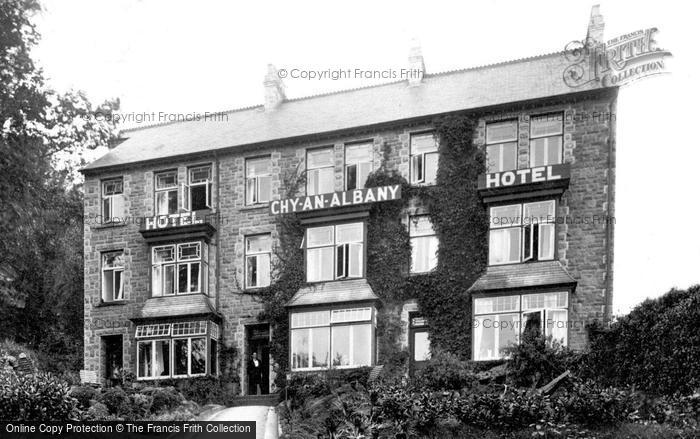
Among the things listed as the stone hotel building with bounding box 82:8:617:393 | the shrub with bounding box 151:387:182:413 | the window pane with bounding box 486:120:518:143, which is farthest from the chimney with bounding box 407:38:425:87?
the shrub with bounding box 151:387:182:413

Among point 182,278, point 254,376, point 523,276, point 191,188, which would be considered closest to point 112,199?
point 191,188

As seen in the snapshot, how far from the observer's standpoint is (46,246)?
1415 inches

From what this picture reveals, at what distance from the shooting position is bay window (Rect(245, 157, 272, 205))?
1148 inches

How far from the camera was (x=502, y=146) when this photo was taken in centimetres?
2619

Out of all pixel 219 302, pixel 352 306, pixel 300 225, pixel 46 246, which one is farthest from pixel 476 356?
pixel 46 246

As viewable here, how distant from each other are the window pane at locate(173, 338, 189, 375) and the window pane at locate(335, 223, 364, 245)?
6.65 meters

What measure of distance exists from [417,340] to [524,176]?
6312mm

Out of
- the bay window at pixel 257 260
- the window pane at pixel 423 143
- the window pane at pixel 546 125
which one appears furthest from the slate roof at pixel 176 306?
the window pane at pixel 546 125

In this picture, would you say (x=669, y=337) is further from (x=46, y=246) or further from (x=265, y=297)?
(x=46, y=246)

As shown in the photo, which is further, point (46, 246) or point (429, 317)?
point (46, 246)

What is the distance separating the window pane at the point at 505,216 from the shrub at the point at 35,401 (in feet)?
44.8

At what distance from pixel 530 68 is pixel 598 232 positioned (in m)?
7.09

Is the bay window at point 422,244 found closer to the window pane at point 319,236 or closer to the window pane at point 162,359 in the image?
the window pane at point 319,236

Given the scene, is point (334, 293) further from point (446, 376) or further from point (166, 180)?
point (166, 180)
